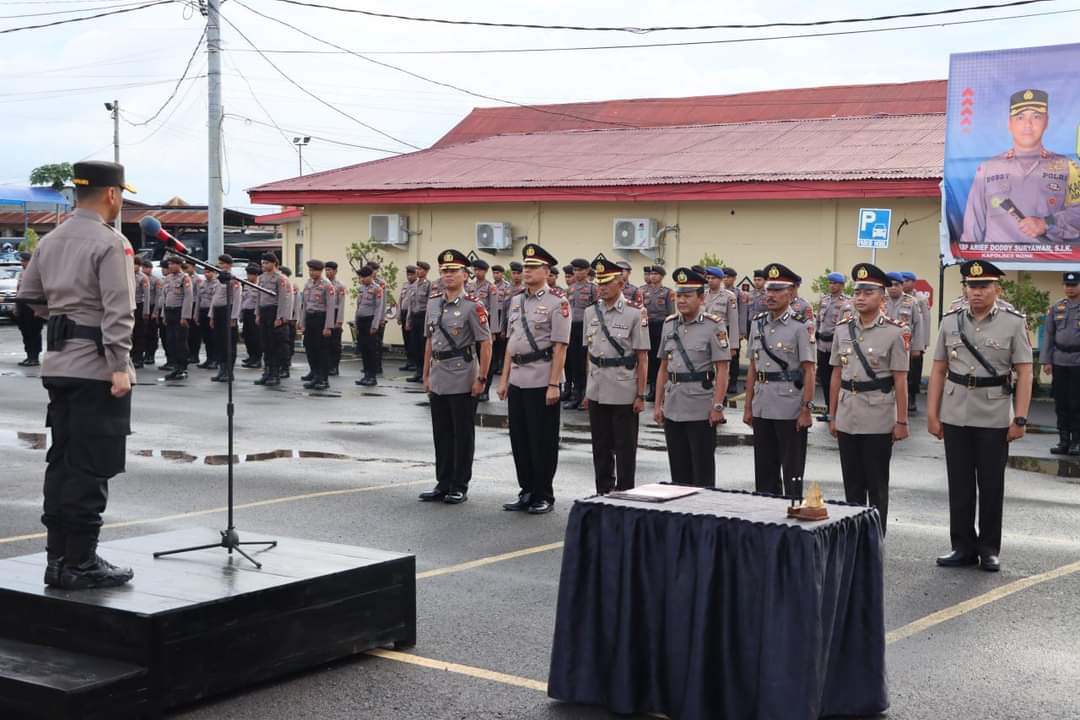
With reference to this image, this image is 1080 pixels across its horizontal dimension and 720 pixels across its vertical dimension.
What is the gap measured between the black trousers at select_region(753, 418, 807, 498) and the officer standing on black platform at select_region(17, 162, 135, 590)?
5.04m

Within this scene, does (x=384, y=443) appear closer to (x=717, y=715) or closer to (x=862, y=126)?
(x=717, y=715)

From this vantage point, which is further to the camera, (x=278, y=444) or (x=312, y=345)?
(x=312, y=345)

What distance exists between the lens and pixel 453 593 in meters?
7.53

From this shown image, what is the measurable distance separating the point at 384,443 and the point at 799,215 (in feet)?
38.8

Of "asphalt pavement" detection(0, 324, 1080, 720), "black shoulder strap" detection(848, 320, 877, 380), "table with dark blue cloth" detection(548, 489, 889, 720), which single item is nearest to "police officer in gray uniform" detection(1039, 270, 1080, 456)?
"asphalt pavement" detection(0, 324, 1080, 720)

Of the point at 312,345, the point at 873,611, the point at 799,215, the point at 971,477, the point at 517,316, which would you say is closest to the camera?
the point at 873,611

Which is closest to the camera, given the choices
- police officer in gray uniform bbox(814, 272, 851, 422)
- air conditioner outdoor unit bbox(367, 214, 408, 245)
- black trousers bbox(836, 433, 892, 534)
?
black trousers bbox(836, 433, 892, 534)

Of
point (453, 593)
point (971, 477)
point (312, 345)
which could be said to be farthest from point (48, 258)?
point (312, 345)

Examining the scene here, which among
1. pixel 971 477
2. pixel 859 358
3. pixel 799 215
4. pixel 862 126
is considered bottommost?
pixel 971 477

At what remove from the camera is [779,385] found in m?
9.45

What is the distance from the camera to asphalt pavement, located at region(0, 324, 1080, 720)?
5766mm

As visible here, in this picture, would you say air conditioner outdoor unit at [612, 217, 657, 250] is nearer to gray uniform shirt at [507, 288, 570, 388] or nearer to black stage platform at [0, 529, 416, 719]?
gray uniform shirt at [507, 288, 570, 388]

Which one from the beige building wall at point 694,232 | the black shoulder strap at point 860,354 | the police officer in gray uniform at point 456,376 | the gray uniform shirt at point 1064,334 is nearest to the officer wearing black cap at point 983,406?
the black shoulder strap at point 860,354

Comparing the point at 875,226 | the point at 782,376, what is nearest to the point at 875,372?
the point at 782,376
